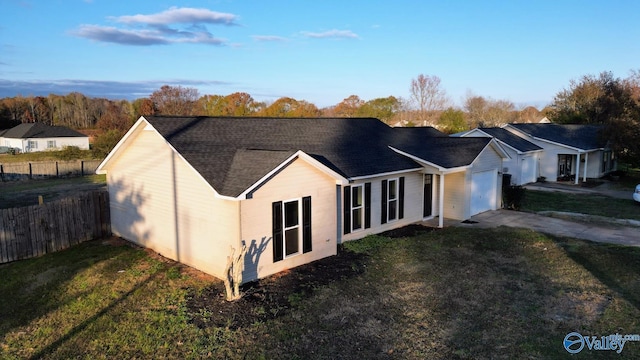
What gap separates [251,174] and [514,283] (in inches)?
287

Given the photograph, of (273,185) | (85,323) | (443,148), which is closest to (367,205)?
(273,185)

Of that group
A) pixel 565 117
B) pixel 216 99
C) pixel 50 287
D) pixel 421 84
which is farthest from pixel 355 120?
pixel 421 84

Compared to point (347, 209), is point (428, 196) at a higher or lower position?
lower

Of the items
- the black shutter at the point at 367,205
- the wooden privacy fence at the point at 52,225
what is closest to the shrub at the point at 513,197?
the black shutter at the point at 367,205

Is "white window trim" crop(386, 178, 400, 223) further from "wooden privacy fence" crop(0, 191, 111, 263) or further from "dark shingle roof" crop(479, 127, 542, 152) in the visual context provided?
"dark shingle roof" crop(479, 127, 542, 152)

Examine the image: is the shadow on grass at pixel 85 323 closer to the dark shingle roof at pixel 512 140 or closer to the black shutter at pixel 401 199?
the black shutter at pixel 401 199

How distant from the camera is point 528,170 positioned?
99.1 ft

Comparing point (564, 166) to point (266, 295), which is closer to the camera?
point (266, 295)

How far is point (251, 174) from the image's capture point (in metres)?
10.8

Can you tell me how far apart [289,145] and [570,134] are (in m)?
28.1

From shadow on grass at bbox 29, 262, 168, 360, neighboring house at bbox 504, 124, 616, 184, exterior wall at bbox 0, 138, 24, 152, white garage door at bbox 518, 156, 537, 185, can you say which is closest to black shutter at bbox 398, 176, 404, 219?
shadow on grass at bbox 29, 262, 168, 360

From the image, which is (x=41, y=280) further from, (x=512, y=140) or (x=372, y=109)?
(x=372, y=109)

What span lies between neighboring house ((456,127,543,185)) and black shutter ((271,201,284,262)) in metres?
21.0

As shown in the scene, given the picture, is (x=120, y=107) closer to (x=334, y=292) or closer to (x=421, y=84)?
(x=421, y=84)
